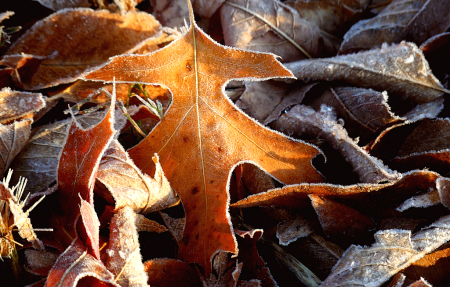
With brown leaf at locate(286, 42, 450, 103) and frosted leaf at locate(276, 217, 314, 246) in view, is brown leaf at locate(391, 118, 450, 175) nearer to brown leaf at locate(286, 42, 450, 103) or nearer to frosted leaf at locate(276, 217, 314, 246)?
brown leaf at locate(286, 42, 450, 103)

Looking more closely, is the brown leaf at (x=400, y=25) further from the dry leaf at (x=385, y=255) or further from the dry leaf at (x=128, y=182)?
the dry leaf at (x=128, y=182)

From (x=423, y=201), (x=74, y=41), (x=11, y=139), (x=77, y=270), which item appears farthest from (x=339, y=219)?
(x=74, y=41)

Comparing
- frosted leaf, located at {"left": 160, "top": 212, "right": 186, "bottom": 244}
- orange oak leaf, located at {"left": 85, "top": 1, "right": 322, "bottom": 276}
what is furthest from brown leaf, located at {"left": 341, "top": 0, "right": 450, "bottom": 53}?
frosted leaf, located at {"left": 160, "top": 212, "right": 186, "bottom": 244}

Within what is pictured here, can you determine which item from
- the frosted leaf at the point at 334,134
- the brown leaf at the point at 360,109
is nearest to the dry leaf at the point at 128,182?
the frosted leaf at the point at 334,134

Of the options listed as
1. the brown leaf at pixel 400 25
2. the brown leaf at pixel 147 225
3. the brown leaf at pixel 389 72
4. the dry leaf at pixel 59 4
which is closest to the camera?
the brown leaf at pixel 147 225

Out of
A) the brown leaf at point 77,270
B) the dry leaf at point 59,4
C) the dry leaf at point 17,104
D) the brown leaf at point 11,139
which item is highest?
the dry leaf at point 59,4

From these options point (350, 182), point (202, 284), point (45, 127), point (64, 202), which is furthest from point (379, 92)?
point (45, 127)

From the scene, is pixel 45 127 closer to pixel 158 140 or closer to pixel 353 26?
pixel 158 140
